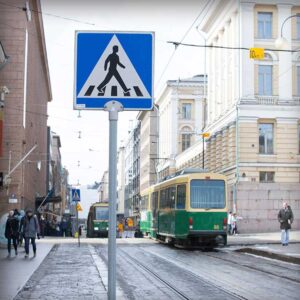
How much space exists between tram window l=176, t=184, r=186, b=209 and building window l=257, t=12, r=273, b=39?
27.1 meters

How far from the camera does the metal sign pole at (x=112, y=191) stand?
17.8 ft

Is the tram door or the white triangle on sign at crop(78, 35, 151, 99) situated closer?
the white triangle on sign at crop(78, 35, 151, 99)

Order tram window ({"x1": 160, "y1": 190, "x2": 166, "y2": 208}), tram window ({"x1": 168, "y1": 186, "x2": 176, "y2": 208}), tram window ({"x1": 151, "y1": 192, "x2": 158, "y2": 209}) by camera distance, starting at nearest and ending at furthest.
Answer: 1. tram window ({"x1": 168, "y1": 186, "x2": 176, "y2": 208})
2. tram window ({"x1": 160, "y1": 190, "x2": 166, "y2": 208})
3. tram window ({"x1": 151, "y1": 192, "x2": 158, "y2": 209})

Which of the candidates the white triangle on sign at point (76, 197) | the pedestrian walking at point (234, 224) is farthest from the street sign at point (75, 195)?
the pedestrian walking at point (234, 224)

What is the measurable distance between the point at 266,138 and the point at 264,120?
1.52 m

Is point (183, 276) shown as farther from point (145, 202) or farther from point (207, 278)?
point (145, 202)

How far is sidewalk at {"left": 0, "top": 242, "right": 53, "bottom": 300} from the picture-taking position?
12234 mm

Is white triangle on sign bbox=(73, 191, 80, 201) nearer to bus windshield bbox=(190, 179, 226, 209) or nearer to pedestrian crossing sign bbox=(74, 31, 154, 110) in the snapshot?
bus windshield bbox=(190, 179, 226, 209)

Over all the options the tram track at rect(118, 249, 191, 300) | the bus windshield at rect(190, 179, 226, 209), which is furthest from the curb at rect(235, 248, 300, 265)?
the tram track at rect(118, 249, 191, 300)

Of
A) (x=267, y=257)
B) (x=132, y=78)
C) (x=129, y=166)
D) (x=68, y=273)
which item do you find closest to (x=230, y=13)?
(x=267, y=257)

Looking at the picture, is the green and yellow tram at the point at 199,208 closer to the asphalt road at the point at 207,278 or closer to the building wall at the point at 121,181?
the asphalt road at the point at 207,278

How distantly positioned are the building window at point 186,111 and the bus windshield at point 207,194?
64.1 m

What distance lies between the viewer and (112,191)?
5.57 m

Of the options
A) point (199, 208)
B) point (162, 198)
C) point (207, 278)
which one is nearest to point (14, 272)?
point (207, 278)
